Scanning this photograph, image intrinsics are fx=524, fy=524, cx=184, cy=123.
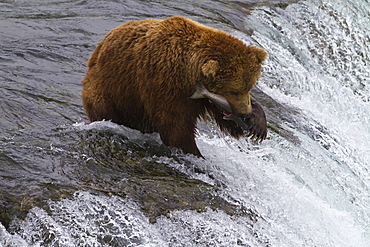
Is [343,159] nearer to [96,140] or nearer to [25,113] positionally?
[96,140]

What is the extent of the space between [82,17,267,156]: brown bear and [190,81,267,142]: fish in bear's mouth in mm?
10

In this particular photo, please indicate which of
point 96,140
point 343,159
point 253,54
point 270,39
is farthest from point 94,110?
point 270,39

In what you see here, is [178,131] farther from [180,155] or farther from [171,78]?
[171,78]

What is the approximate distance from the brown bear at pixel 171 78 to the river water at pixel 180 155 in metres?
0.26

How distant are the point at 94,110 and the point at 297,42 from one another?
17.8 feet

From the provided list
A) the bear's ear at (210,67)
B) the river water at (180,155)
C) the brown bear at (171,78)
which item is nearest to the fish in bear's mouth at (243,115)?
the brown bear at (171,78)

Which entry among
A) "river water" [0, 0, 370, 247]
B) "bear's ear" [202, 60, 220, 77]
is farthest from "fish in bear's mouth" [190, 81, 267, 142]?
"river water" [0, 0, 370, 247]

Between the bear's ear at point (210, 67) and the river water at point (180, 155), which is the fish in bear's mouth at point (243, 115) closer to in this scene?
the bear's ear at point (210, 67)

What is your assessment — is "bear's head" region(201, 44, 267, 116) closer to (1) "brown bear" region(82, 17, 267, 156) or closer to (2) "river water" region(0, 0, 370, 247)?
(1) "brown bear" region(82, 17, 267, 156)

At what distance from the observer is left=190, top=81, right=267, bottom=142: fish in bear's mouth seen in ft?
15.2

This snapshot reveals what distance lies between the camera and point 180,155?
5.09 meters

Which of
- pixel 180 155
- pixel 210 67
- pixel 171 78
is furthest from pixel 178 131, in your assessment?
pixel 210 67

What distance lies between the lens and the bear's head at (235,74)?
450 centimetres

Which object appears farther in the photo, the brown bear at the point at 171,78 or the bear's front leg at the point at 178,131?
the bear's front leg at the point at 178,131
